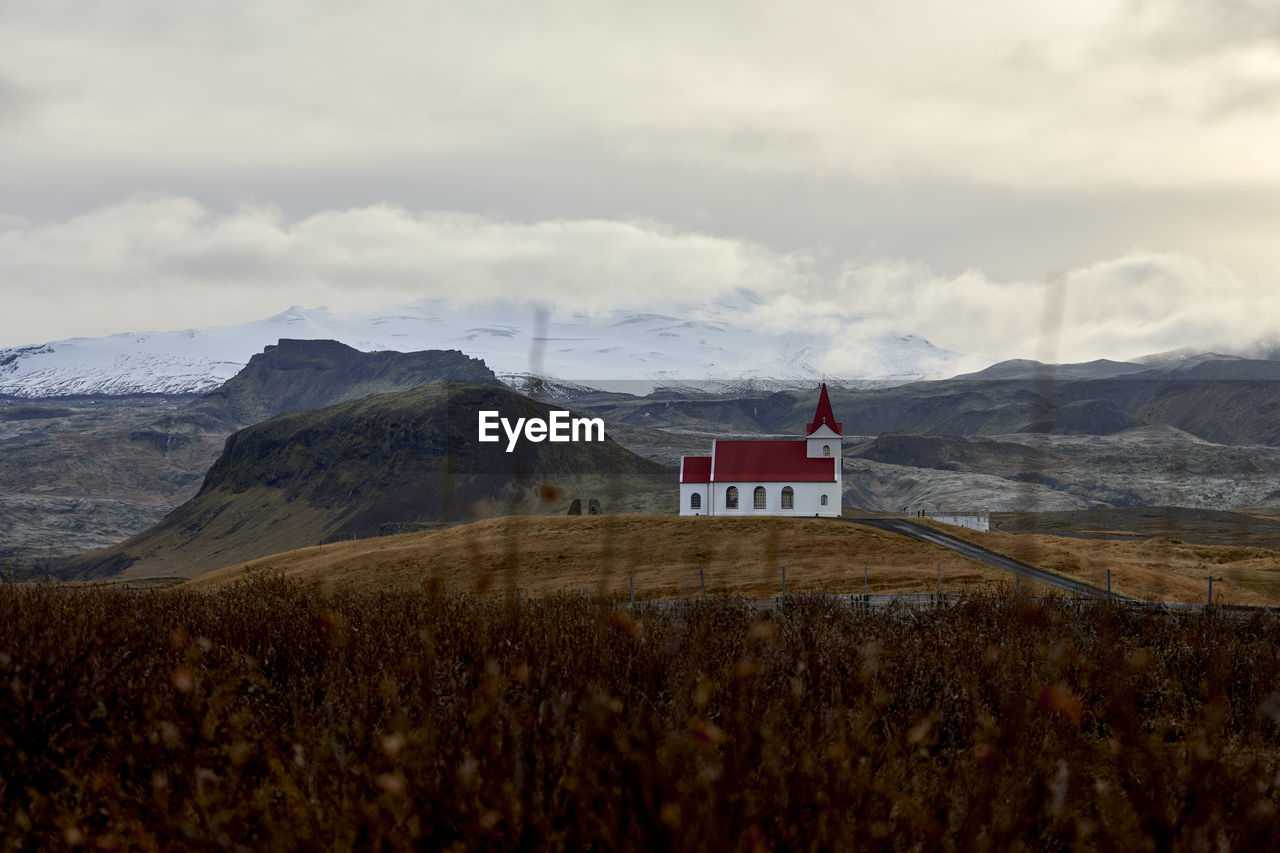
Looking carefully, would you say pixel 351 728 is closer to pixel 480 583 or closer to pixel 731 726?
pixel 480 583

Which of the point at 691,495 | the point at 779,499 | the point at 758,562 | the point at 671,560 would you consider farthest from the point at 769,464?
the point at 758,562

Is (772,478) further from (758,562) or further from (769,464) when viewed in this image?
(758,562)

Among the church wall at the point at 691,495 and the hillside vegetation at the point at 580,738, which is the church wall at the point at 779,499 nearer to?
the church wall at the point at 691,495

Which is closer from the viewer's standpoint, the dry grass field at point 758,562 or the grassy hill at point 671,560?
the dry grass field at point 758,562

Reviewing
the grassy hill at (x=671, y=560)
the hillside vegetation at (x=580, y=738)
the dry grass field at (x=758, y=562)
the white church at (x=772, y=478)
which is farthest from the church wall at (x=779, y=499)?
the hillside vegetation at (x=580, y=738)

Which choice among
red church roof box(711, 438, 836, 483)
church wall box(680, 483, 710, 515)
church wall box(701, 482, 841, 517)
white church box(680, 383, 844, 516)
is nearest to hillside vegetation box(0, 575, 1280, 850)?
church wall box(701, 482, 841, 517)

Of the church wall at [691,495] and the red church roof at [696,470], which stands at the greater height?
the red church roof at [696,470]

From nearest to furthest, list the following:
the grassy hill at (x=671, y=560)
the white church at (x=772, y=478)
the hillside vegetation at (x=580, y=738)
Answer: the hillside vegetation at (x=580, y=738)
the grassy hill at (x=671, y=560)
the white church at (x=772, y=478)
